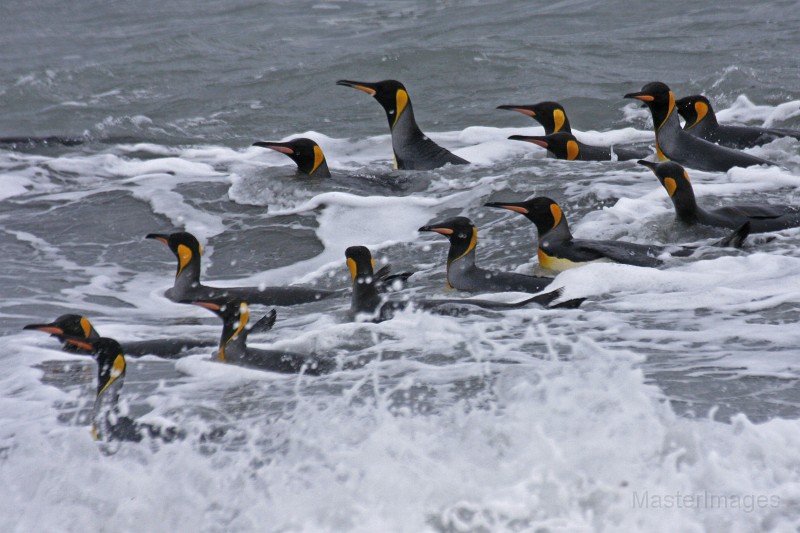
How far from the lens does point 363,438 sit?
12.4ft

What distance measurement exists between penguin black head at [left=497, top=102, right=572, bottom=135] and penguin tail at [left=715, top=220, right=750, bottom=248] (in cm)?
376

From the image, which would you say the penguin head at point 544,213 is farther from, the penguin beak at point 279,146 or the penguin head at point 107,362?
the penguin beak at point 279,146

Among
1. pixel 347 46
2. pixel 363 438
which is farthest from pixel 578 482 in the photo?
pixel 347 46

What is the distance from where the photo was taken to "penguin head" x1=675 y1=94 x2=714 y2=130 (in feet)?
30.8

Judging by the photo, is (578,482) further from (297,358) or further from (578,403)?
(297,358)

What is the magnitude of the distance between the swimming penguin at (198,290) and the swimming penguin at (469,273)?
749 millimetres

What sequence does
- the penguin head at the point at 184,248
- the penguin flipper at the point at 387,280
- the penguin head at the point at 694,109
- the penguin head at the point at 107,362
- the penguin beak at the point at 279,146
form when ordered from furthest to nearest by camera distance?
the penguin head at the point at 694,109 < the penguin beak at the point at 279,146 < the penguin head at the point at 184,248 < the penguin flipper at the point at 387,280 < the penguin head at the point at 107,362

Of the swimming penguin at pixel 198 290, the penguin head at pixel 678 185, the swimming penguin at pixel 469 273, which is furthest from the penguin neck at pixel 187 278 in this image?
the penguin head at pixel 678 185

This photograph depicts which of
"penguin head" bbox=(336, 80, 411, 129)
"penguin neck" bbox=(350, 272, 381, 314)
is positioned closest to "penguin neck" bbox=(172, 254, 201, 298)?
"penguin neck" bbox=(350, 272, 381, 314)

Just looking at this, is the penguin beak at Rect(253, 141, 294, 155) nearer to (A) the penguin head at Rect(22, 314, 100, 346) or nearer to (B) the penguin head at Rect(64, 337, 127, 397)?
(A) the penguin head at Rect(22, 314, 100, 346)

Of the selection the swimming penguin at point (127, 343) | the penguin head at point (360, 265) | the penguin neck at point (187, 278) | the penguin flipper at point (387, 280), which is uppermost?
the penguin head at point (360, 265)

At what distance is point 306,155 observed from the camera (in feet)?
29.4

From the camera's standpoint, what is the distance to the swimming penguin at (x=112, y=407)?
3990mm

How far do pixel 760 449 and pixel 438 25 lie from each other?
1406 centimetres
